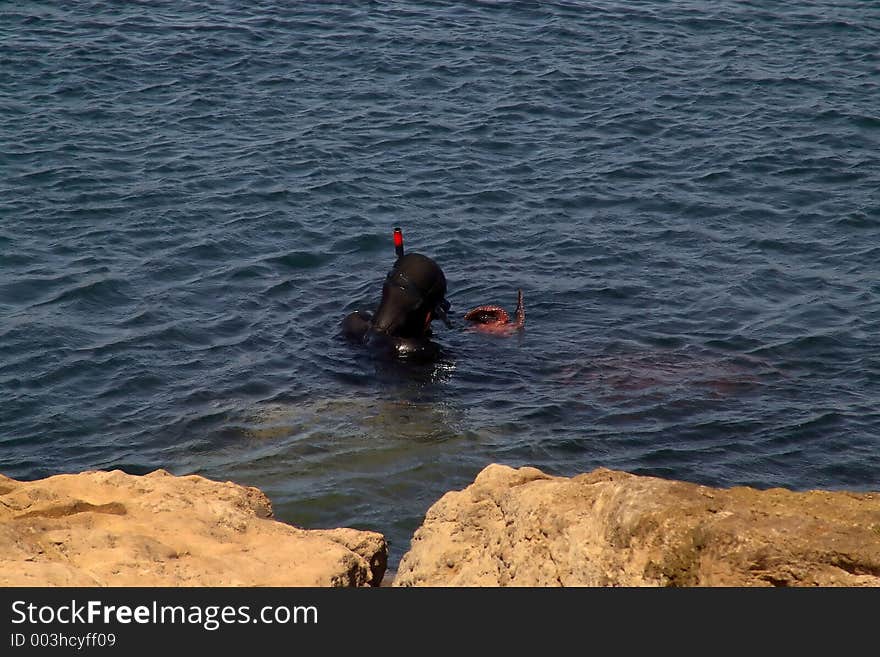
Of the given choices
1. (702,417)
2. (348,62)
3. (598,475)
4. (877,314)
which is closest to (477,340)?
(702,417)

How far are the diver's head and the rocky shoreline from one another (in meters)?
6.06

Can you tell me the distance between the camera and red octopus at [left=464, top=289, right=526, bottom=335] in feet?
49.6

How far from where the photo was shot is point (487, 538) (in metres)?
7.35

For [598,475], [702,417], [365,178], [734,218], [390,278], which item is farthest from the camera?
[365,178]

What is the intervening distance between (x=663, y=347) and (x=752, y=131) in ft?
25.1

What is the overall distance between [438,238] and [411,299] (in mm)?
3745

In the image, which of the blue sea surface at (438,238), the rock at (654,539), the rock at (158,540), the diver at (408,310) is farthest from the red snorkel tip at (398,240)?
the rock at (654,539)

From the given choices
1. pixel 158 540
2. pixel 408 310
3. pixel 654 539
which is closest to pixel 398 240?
pixel 408 310

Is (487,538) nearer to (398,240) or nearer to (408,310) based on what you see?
(408,310)

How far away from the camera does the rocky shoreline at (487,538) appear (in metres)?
6.06

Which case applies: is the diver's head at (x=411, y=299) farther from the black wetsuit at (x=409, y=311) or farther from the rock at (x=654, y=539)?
the rock at (x=654, y=539)

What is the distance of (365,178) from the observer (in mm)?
19516

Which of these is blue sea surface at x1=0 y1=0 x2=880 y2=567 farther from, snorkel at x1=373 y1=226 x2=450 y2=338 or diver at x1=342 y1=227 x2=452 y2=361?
snorkel at x1=373 y1=226 x2=450 y2=338

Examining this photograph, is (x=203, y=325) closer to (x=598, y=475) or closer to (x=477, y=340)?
(x=477, y=340)
